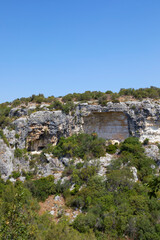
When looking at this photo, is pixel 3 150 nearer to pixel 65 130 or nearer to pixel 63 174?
pixel 63 174

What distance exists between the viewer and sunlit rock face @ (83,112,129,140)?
33.0 meters

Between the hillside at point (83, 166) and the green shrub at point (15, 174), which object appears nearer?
the hillside at point (83, 166)

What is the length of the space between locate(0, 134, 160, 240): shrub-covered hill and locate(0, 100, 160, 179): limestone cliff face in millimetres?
2385

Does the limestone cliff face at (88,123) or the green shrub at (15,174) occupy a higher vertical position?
the limestone cliff face at (88,123)

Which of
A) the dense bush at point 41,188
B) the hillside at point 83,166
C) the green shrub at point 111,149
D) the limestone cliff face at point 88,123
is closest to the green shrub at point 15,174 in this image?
the hillside at point 83,166

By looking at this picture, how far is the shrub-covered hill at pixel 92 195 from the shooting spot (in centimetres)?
1408

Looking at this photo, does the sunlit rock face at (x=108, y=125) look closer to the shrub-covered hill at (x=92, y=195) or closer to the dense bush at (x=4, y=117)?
the shrub-covered hill at (x=92, y=195)

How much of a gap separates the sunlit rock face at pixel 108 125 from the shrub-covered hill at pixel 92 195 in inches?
116

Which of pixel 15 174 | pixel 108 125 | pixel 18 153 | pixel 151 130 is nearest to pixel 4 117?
pixel 18 153

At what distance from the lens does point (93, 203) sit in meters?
19.6

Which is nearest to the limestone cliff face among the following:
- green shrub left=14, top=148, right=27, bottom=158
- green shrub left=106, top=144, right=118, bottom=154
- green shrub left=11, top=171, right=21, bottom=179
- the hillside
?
the hillside

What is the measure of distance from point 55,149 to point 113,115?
39.2 feet

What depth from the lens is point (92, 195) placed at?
20391 millimetres

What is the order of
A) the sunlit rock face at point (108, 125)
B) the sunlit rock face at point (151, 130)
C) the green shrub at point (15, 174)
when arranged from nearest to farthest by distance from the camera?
the green shrub at point (15, 174)
the sunlit rock face at point (151, 130)
the sunlit rock face at point (108, 125)
